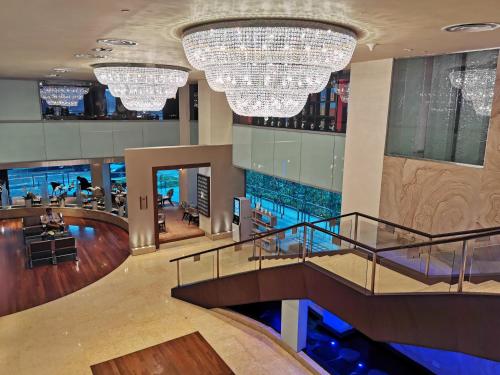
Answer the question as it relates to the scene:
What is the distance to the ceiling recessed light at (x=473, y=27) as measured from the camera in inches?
152

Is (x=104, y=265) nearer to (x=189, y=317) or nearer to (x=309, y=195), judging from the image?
(x=189, y=317)

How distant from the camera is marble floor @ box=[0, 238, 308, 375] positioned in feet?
21.9

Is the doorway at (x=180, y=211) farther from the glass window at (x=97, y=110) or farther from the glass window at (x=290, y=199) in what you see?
the glass window at (x=97, y=110)

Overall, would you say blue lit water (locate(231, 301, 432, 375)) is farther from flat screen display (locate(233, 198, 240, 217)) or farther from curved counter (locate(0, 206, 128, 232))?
curved counter (locate(0, 206, 128, 232))

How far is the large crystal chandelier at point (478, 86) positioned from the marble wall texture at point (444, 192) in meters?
0.37

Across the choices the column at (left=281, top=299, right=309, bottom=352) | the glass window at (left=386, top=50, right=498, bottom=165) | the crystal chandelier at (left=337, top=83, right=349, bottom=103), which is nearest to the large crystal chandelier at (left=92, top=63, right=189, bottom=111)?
the crystal chandelier at (left=337, top=83, right=349, bottom=103)

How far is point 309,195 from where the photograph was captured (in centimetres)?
1187

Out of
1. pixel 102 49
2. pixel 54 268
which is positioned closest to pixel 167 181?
pixel 54 268

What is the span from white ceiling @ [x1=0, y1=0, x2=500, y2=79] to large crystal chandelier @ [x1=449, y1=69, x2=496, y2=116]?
0.55 m

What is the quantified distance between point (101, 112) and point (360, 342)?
1248 cm

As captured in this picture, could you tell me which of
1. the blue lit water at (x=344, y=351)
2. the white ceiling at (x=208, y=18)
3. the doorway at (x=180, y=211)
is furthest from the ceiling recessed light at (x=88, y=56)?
the blue lit water at (x=344, y=351)

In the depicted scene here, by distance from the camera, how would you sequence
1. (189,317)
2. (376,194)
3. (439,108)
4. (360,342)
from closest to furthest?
(439,108) → (376,194) → (189,317) → (360,342)

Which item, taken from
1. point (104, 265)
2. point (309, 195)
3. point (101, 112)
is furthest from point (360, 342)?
point (101, 112)

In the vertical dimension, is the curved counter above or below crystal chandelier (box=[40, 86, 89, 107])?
below
